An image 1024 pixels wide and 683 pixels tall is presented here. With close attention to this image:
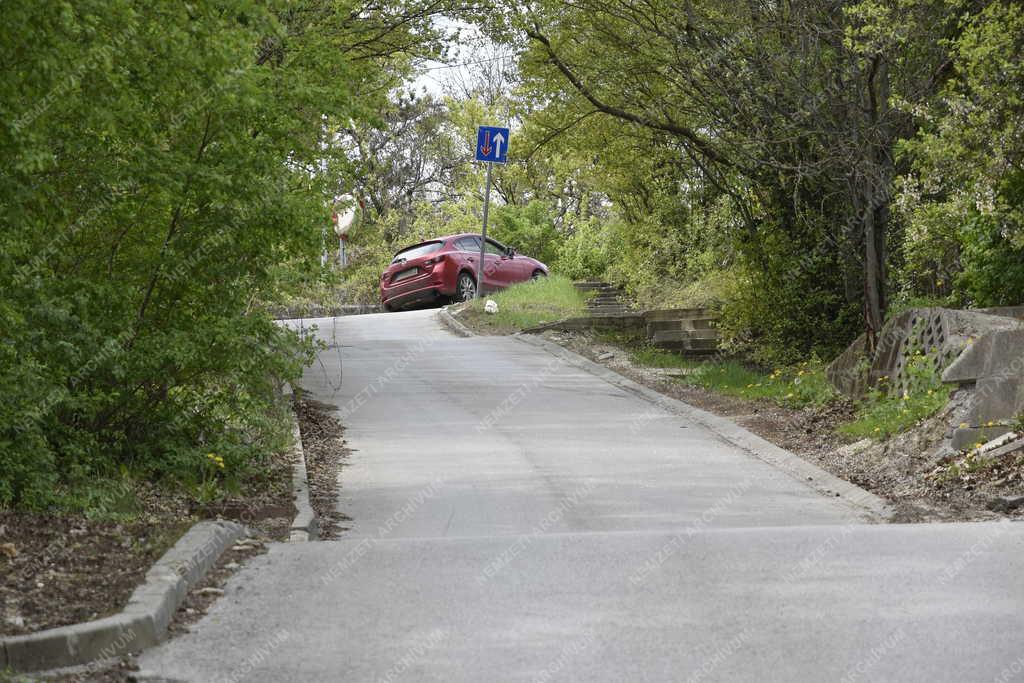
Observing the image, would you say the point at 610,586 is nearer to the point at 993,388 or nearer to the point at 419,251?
the point at 993,388

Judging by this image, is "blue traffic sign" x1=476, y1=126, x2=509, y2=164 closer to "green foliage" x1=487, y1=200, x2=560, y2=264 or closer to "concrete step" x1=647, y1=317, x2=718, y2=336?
"concrete step" x1=647, y1=317, x2=718, y2=336

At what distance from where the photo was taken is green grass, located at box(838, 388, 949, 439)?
13.0m

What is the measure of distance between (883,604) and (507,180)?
38431mm

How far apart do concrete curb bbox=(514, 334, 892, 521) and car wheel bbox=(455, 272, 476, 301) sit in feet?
35.6

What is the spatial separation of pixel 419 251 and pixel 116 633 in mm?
26225

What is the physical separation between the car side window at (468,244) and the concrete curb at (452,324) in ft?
9.07

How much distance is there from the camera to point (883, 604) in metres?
6.43

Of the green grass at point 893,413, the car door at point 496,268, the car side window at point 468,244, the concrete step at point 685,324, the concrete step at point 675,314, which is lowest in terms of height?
the green grass at point 893,413

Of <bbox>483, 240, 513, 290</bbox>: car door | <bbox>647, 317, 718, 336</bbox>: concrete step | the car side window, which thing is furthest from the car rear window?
<bbox>647, 317, 718, 336</bbox>: concrete step

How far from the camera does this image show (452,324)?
26922 mm

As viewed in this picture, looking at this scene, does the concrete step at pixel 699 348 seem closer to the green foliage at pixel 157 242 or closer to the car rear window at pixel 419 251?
the car rear window at pixel 419 251

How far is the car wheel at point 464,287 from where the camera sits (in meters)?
31.7

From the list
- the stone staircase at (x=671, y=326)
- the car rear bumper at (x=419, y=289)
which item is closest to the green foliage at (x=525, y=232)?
the car rear bumper at (x=419, y=289)

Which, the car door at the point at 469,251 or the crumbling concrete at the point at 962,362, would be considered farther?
the car door at the point at 469,251
